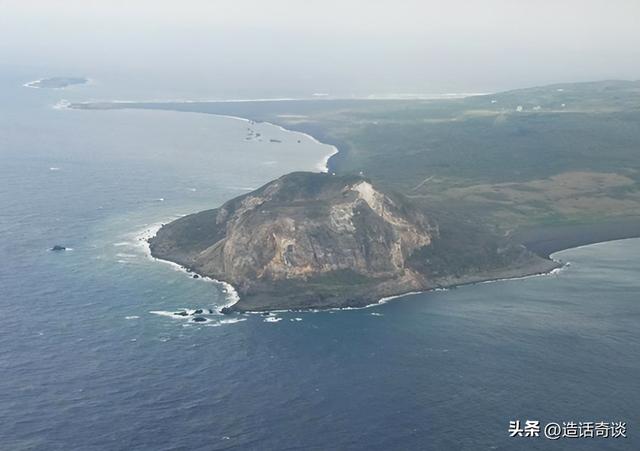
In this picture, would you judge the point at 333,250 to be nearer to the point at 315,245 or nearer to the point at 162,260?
the point at 315,245

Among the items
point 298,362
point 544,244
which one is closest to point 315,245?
point 298,362

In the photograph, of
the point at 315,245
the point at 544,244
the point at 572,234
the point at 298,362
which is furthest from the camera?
the point at 572,234

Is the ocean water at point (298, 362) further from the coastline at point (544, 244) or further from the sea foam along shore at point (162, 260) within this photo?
the coastline at point (544, 244)

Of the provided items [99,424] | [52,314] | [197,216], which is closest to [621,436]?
[99,424]

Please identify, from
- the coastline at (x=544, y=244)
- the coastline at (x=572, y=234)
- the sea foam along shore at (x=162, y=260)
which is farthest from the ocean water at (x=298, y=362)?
the coastline at (x=572, y=234)

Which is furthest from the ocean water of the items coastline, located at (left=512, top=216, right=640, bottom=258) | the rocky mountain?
coastline, located at (left=512, top=216, right=640, bottom=258)

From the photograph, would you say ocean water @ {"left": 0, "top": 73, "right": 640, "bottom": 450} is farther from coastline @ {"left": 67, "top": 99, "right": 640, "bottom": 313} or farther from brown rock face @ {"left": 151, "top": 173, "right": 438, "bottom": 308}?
brown rock face @ {"left": 151, "top": 173, "right": 438, "bottom": 308}

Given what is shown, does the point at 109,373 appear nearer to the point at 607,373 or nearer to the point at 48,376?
the point at 48,376
